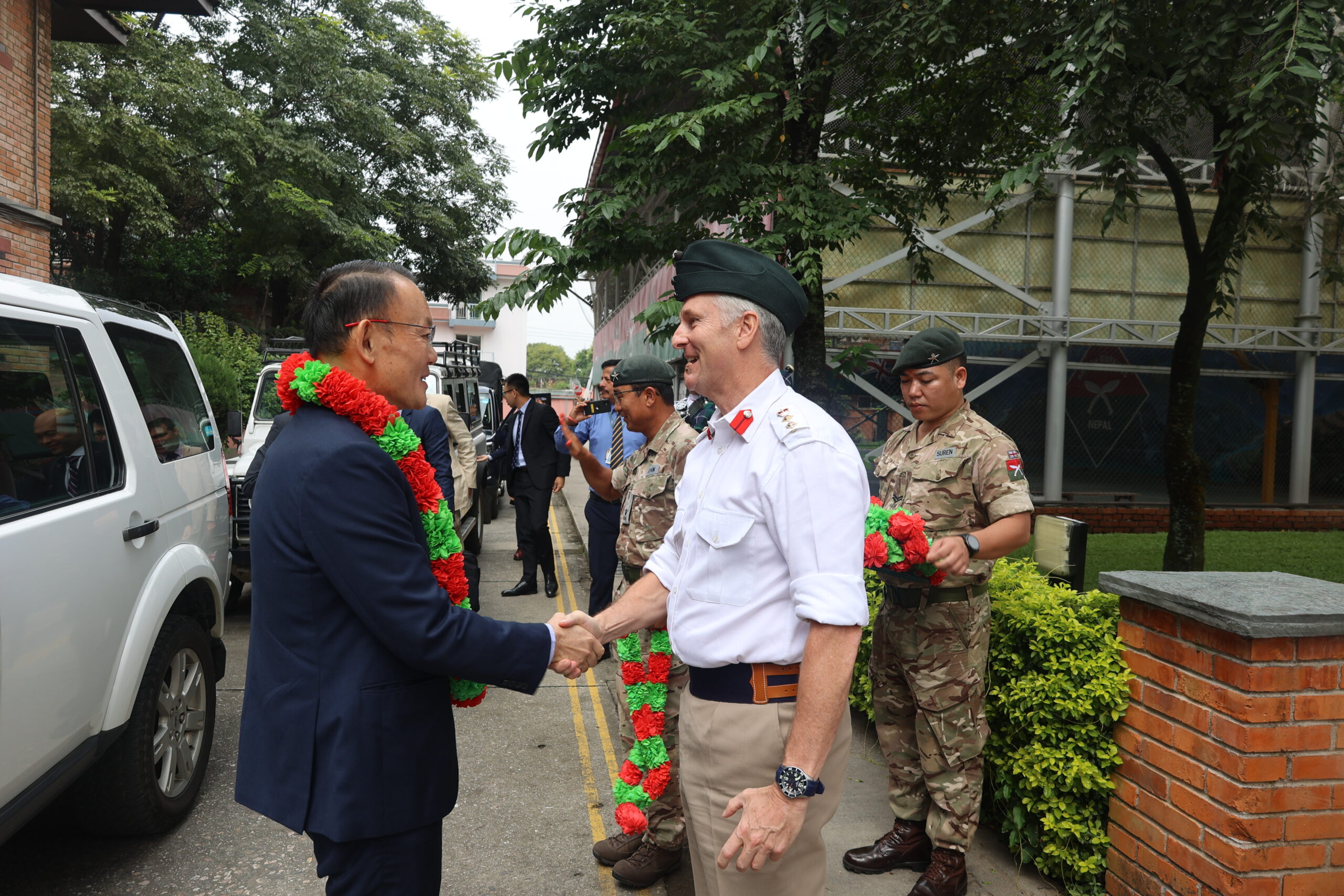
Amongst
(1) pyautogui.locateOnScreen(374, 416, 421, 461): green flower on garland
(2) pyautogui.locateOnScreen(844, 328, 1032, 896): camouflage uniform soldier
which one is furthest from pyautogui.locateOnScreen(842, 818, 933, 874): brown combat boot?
(1) pyautogui.locateOnScreen(374, 416, 421, 461): green flower on garland

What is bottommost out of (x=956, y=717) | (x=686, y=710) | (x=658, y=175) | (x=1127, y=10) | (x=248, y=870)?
(x=248, y=870)

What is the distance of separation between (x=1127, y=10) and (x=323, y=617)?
194 inches

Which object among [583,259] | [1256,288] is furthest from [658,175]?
[1256,288]

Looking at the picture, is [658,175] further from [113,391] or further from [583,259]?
[113,391]

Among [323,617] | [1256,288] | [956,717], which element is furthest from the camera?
[1256,288]

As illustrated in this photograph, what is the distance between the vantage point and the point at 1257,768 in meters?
2.48

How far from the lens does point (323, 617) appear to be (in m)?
1.89

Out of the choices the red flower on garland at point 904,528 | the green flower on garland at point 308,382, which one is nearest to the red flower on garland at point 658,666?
the red flower on garland at point 904,528

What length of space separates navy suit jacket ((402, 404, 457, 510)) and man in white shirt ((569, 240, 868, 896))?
392cm

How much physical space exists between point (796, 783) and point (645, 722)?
183 cm

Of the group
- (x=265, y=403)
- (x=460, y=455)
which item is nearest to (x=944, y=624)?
(x=460, y=455)

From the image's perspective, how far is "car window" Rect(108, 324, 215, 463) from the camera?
3789mm

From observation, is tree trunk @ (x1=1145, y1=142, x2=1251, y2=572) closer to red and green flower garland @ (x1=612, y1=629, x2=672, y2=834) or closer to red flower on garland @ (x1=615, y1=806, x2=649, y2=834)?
red and green flower garland @ (x1=612, y1=629, x2=672, y2=834)

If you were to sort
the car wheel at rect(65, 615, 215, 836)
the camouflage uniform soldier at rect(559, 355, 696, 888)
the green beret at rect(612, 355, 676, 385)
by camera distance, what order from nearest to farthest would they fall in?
the car wheel at rect(65, 615, 215, 836)
the camouflage uniform soldier at rect(559, 355, 696, 888)
the green beret at rect(612, 355, 676, 385)
